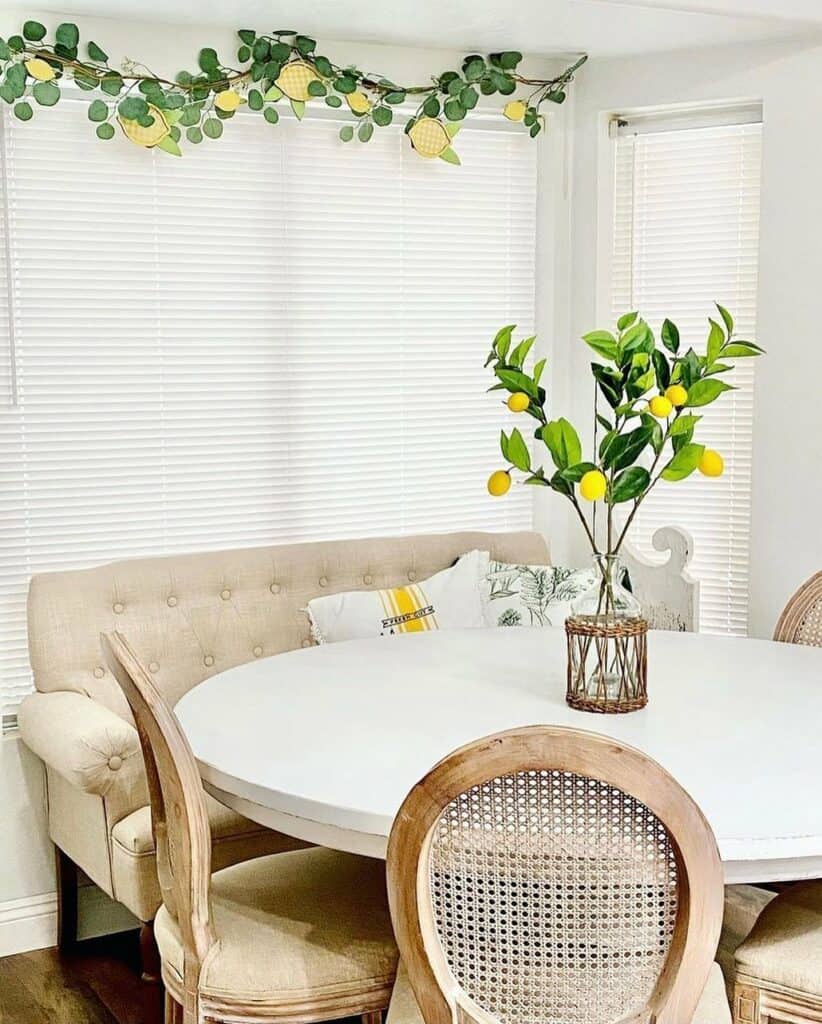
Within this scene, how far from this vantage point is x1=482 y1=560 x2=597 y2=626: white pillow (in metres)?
3.41

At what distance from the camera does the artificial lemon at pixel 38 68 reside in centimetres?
319

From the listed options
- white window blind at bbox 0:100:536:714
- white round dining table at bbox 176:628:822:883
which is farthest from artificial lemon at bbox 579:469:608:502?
white window blind at bbox 0:100:536:714

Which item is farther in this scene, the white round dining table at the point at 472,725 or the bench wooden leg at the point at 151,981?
the bench wooden leg at the point at 151,981

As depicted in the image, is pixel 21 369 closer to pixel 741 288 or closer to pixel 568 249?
pixel 568 249

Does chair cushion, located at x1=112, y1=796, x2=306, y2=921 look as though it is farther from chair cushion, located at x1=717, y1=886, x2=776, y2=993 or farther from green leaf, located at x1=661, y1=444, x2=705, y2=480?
green leaf, located at x1=661, y1=444, x2=705, y2=480

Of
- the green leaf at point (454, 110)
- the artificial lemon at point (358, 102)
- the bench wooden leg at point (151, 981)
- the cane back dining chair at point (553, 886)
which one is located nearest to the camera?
the cane back dining chair at point (553, 886)

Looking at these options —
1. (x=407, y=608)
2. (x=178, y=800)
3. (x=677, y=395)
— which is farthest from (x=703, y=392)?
(x=407, y=608)

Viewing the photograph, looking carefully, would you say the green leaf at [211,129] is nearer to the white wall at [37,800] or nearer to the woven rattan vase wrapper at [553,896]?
the white wall at [37,800]

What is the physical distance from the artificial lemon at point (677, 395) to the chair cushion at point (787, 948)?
893 millimetres

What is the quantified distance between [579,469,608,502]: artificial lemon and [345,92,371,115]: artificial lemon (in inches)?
71.1

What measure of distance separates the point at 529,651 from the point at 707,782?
899mm

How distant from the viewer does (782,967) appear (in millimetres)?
2109

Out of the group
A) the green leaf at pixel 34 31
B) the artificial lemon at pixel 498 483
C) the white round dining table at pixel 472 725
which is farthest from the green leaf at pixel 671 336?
the green leaf at pixel 34 31

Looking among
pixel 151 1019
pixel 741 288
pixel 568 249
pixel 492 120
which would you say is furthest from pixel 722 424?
pixel 151 1019
